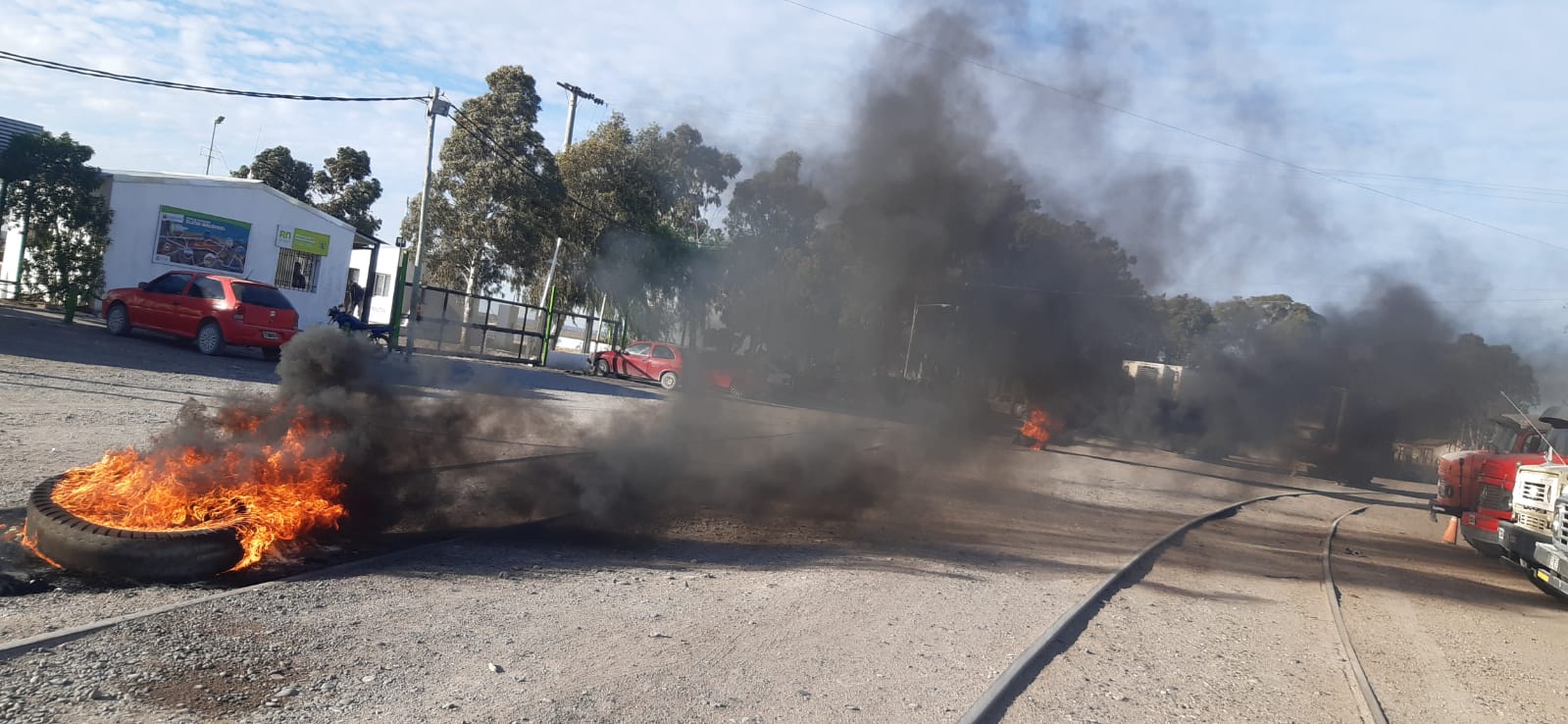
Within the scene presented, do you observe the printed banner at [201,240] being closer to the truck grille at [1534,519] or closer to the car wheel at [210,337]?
the car wheel at [210,337]

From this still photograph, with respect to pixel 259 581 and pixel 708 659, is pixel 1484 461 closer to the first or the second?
pixel 708 659

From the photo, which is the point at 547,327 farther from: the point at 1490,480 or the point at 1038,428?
the point at 1490,480

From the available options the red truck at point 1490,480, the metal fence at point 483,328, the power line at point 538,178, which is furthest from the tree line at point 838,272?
the red truck at point 1490,480

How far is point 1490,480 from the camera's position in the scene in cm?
1191

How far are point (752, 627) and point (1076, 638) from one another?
2.33 meters

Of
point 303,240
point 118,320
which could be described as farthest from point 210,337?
point 303,240

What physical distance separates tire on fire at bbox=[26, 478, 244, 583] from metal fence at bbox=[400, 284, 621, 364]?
18.5 meters

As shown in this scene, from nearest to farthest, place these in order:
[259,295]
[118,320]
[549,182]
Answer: [259,295]
[118,320]
[549,182]

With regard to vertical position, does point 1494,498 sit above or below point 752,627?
above

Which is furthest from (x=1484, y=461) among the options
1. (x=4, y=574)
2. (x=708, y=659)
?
(x=4, y=574)

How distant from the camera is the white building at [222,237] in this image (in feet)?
74.5

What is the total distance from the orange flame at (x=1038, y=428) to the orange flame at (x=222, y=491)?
18.2 m

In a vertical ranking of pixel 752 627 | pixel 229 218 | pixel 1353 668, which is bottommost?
pixel 752 627

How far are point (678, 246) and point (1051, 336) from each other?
11.5m
